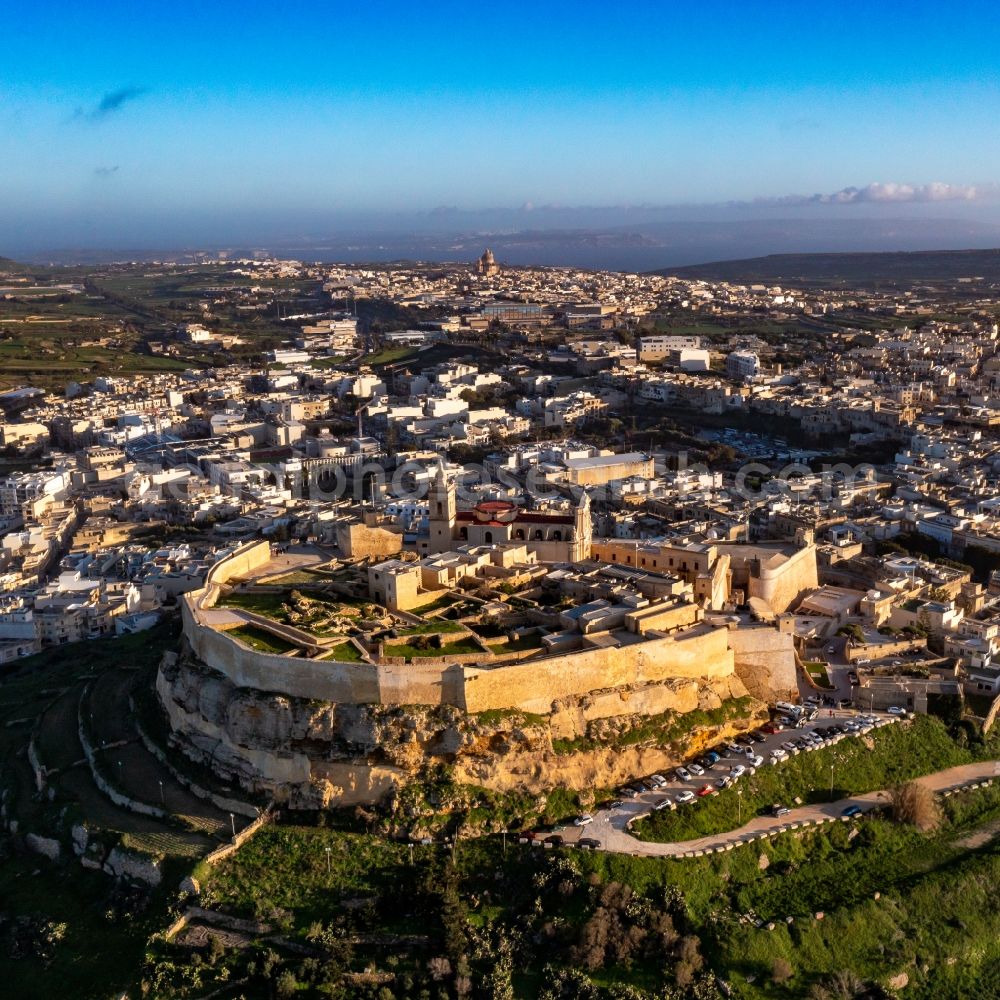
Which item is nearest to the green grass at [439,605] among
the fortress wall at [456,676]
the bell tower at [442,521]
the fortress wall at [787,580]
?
the fortress wall at [456,676]

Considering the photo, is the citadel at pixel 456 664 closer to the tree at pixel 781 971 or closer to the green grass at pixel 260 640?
the green grass at pixel 260 640

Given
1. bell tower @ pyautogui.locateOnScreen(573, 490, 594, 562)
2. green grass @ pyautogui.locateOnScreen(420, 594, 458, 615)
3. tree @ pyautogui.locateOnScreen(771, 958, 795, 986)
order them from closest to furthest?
tree @ pyautogui.locateOnScreen(771, 958, 795, 986) → green grass @ pyautogui.locateOnScreen(420, 594, 458, 615) → bell tower @ pyautogui.locateOnScreen(573, 490, 594, 562)

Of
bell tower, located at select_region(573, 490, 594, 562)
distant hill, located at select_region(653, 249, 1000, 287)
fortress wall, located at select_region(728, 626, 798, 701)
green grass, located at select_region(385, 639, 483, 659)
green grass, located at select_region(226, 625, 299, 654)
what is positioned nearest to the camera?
green grass, located at select_region(385, 639, 483, 659)

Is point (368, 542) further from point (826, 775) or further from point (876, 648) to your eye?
point (876, 648)

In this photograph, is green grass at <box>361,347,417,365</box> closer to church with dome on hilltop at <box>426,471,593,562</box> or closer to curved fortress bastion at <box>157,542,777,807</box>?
church with dome on hilltop at <box>426,471,593,562</box>

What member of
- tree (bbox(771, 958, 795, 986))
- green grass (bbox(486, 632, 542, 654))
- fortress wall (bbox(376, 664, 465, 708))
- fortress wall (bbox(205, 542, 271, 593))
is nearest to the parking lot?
tree (bbox(771, 958, 795, 986))
